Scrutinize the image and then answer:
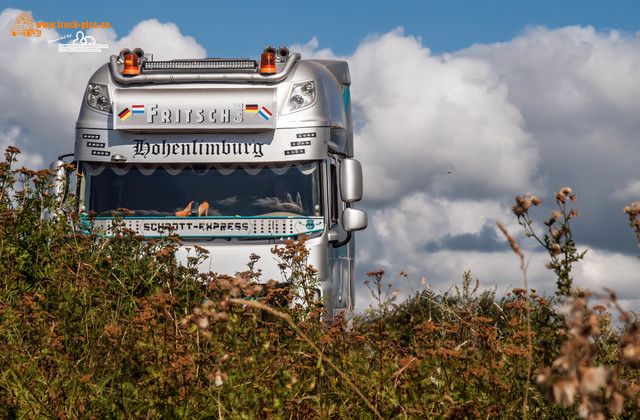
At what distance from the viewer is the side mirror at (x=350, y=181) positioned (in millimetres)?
9938

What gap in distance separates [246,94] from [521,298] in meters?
5.77

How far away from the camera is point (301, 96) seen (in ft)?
32.4

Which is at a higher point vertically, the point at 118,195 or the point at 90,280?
the point at 118,195

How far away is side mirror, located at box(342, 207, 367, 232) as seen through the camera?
9727 millimetres

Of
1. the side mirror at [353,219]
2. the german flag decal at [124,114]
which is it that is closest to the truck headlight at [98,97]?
the german flag decal at [124,114]

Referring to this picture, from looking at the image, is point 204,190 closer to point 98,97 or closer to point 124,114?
point 124,114

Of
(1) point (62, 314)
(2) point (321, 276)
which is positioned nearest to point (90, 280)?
(1) point (62, 314)

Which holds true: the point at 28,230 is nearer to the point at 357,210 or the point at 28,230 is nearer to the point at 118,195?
the point at 118,195

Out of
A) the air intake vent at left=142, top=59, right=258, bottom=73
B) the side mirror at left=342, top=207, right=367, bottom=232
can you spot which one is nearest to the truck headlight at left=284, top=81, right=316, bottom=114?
the air intake vent at left=142, top=59, right=258, bottom=73

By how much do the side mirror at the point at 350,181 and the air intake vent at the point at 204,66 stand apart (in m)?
1.93

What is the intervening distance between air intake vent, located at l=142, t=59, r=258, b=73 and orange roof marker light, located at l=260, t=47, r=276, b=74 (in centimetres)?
17

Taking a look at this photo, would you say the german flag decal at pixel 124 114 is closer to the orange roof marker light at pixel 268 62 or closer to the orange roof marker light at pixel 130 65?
the orange roof marker light at pixel 130 65

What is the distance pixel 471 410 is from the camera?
379 cm

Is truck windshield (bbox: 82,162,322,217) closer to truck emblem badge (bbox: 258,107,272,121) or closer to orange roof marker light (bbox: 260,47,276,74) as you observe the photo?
truck emblem badge (bbox: 258,107,272,121)
